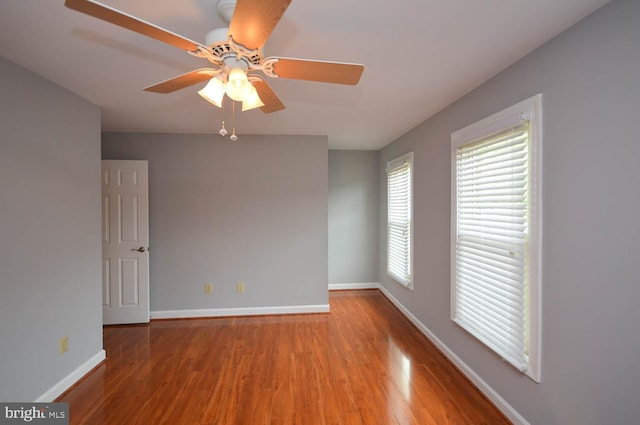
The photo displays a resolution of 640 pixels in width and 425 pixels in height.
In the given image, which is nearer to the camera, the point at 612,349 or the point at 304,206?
the point at 612,349

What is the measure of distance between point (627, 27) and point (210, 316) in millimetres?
4429

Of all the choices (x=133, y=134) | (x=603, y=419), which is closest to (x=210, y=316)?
(x=133, y=134)

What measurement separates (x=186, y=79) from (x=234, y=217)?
8.68 ft

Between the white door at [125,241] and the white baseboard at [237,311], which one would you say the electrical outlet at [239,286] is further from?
the white door at [125,241]

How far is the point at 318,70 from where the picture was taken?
1.36m

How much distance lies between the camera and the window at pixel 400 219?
3.90 meters

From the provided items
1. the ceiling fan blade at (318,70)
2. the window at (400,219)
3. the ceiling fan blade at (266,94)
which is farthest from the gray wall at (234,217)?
the ceiling fan blade at (318,70)

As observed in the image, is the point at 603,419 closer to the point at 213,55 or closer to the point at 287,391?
the point at 287,391

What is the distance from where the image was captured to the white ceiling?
143cm

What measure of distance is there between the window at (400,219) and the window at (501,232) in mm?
1193

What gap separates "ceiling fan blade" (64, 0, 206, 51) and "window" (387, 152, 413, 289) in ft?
10.2

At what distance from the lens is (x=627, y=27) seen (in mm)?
1322

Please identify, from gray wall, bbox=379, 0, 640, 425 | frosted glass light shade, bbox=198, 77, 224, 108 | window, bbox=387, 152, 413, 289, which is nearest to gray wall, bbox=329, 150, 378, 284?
window, bbox=387, 152, 413, 289

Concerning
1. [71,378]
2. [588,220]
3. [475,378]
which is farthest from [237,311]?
[588,220]
